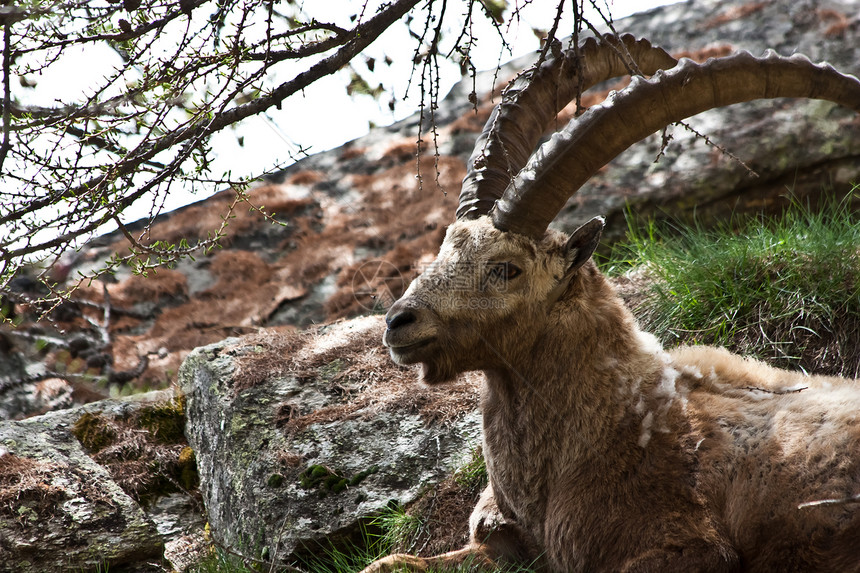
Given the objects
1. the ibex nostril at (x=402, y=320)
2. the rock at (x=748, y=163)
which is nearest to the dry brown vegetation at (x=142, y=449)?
the ibex nostril at (x=402, y=320)

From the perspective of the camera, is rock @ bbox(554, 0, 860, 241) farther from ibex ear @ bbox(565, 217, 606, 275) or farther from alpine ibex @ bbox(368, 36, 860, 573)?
ibex ear @ bbox(565, 217, 606, 275)

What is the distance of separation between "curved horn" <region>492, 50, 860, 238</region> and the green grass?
7.15ft

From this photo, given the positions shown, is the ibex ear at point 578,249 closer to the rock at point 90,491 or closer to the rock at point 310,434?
the rock at point 310,434

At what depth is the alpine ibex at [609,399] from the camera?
12.3ft

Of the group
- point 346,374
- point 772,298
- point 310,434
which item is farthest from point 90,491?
point 772,298

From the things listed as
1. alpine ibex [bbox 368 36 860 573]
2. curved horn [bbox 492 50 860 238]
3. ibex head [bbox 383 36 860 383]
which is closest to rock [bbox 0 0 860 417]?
curved horn [bbox 492 50 860 238]

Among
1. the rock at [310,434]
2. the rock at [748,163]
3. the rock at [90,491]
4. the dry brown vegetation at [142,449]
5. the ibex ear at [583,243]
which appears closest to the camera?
the ibex ear at [583,243]

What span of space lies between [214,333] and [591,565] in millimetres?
9290

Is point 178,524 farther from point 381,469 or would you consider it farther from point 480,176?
point 480,176

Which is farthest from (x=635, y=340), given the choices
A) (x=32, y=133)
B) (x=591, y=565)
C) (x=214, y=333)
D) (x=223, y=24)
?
(x=214, y=333)

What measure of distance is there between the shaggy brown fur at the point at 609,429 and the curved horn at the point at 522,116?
343 millimetres

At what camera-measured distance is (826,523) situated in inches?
141

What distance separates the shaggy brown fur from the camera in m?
3.71

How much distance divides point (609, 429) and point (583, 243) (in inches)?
43.1
